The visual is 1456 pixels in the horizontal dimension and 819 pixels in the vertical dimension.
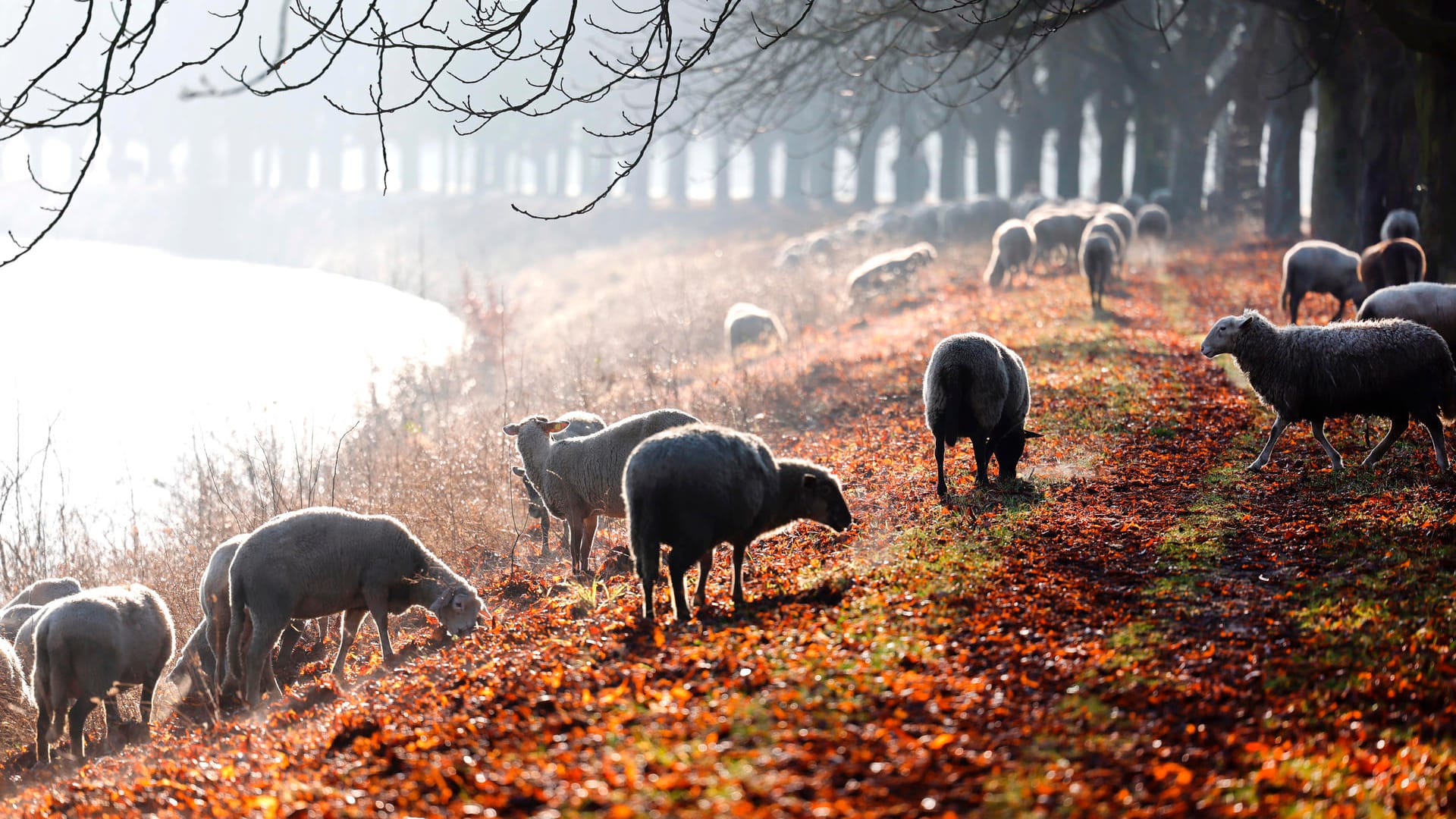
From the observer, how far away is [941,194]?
62312 millimetres

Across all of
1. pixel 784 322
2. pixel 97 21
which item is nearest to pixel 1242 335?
pixel 784 322

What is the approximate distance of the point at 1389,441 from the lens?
10.3 meters

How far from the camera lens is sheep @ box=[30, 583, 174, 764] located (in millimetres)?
9086

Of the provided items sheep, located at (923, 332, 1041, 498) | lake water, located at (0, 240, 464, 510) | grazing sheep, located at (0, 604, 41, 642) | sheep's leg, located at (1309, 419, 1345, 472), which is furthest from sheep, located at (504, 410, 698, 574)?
sheep's leg, located at (1309, 419, 1345, 472)

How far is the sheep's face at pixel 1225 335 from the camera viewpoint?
10867mm

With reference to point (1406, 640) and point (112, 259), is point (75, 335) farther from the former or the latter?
point (1406, 640)

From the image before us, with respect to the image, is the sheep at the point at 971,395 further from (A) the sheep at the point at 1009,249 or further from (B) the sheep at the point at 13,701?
(A) the sheep at the point at 1009,249

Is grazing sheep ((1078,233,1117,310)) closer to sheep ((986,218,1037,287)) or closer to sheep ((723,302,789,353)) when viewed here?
sheep ((986,218,1037,287))

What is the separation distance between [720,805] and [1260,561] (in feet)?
16.3

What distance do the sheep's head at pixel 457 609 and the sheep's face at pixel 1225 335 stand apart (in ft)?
22.2

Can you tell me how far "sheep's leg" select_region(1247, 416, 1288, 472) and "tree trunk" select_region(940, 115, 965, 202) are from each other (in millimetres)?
52093

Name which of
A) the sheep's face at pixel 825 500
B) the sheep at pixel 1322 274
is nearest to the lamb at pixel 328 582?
the sheep's face at pixel 825 500

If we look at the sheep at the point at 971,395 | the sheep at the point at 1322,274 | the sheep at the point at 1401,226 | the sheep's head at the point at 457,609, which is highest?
the sheep at the point at 1401,226

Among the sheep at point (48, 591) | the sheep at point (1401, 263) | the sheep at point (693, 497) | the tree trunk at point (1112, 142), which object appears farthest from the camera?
the tree trunk at point (1112, 142)
